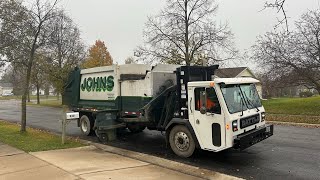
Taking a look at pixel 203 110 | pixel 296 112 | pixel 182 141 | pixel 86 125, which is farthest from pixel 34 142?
pixel 296 112

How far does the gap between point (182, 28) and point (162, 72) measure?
19.0 meters

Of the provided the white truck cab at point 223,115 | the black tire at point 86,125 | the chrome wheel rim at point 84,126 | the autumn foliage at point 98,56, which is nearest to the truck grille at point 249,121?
the white truck cab at point 223,115

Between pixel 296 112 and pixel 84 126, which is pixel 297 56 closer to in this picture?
pixel 296 112

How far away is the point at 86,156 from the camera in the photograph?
9297mm

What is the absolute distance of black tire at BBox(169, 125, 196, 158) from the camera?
9.05 m

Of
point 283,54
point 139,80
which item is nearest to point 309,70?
point 283,54

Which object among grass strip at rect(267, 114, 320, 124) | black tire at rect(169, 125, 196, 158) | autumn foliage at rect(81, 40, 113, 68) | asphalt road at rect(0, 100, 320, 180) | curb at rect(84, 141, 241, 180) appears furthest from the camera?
autumn foliage at rect(81, 40, 113, 68)

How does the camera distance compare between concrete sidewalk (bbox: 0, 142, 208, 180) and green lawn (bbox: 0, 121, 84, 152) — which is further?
green lawn (bbox: 0, 121, 84, 152)

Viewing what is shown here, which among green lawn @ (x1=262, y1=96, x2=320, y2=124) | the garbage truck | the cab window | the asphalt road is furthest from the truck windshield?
green lawn @ (x1=262, y1=96, x2=320, y2=124)

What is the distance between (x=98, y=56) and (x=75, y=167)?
38661 millimetres

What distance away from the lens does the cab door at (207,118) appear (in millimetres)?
8258

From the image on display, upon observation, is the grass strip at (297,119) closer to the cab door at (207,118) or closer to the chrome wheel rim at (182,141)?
the chrome wheel rim at (182,141)

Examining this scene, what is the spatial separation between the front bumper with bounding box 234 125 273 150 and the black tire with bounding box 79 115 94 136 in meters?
7.12

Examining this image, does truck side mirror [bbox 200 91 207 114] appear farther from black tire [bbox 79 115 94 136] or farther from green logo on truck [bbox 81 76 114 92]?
black tire [bbox 79 115 94 136]
